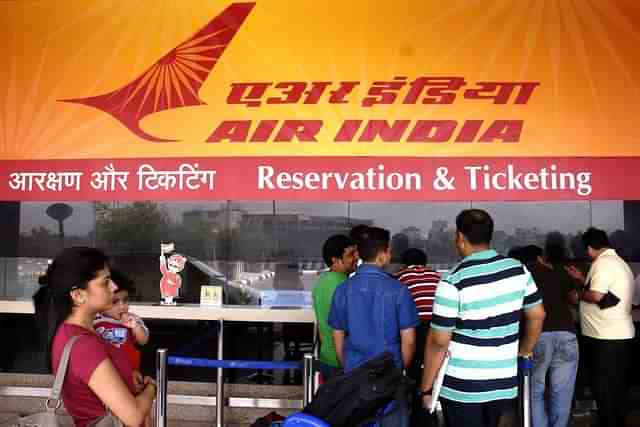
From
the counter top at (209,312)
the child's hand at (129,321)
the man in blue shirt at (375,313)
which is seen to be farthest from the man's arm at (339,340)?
the counter top at (209,312)

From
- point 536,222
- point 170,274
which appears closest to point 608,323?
point 536,222

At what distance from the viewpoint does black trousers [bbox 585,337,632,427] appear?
3.40 m

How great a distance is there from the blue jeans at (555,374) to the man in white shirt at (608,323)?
0.47 feet

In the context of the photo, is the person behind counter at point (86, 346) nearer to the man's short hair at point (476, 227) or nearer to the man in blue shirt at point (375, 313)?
the man in blue shirt at point (375, 313)

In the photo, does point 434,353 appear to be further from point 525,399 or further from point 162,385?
point 162,385

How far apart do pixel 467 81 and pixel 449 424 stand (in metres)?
2.59

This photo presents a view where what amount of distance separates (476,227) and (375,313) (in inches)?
20.9

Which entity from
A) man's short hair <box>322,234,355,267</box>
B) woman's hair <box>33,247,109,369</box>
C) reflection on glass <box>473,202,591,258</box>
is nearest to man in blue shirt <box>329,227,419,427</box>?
man's short hair <box>322,234,355,267</box>

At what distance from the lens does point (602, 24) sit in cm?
407

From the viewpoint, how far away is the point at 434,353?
2199 mm

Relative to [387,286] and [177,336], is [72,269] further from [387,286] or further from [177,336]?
[177,336]

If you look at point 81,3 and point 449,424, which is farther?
point 81,3

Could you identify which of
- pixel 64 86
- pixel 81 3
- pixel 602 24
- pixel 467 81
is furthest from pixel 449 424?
pixel 81 3

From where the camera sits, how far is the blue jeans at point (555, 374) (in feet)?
11.1
